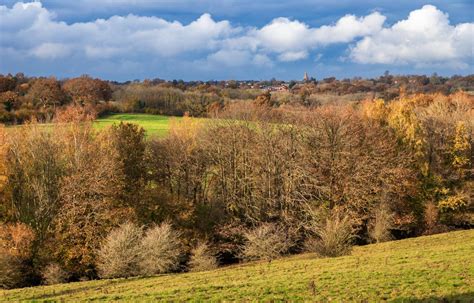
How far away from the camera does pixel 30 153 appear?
144 feet

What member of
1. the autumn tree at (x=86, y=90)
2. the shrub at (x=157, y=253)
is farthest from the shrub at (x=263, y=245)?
the autumn tree at (x=86, y=90)

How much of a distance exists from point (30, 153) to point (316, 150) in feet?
98.1

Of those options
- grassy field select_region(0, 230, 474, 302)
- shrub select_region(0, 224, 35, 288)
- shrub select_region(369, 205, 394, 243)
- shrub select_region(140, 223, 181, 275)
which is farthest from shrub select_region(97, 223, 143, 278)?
shrub select_region(369, 205, 394, 243)

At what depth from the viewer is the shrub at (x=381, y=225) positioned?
1816 inches

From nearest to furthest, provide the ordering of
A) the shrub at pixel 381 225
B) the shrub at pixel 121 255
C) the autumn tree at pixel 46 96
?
the shrub at pixel 121 255
the shrub at pixel 381 225
the autumn tree at pixel 46 96

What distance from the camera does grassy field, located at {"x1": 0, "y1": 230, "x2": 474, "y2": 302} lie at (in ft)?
56.7

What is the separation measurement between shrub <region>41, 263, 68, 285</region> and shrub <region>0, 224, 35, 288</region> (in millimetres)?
1715

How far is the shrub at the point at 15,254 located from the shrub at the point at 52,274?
172 cm

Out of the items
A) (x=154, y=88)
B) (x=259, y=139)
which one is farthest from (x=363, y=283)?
(x=154, y=88)

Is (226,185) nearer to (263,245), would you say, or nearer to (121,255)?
(263,245)

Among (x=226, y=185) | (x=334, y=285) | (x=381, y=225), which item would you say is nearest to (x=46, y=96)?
(x=226, y=185)

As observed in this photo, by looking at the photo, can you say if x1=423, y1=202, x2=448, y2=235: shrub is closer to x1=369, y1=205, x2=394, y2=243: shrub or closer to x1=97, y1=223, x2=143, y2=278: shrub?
x1=369, y1=205, x2=394, y2=243: shrub

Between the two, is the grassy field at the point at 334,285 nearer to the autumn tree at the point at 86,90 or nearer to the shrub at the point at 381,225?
the shrub at the point at 381,225

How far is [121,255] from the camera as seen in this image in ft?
112
